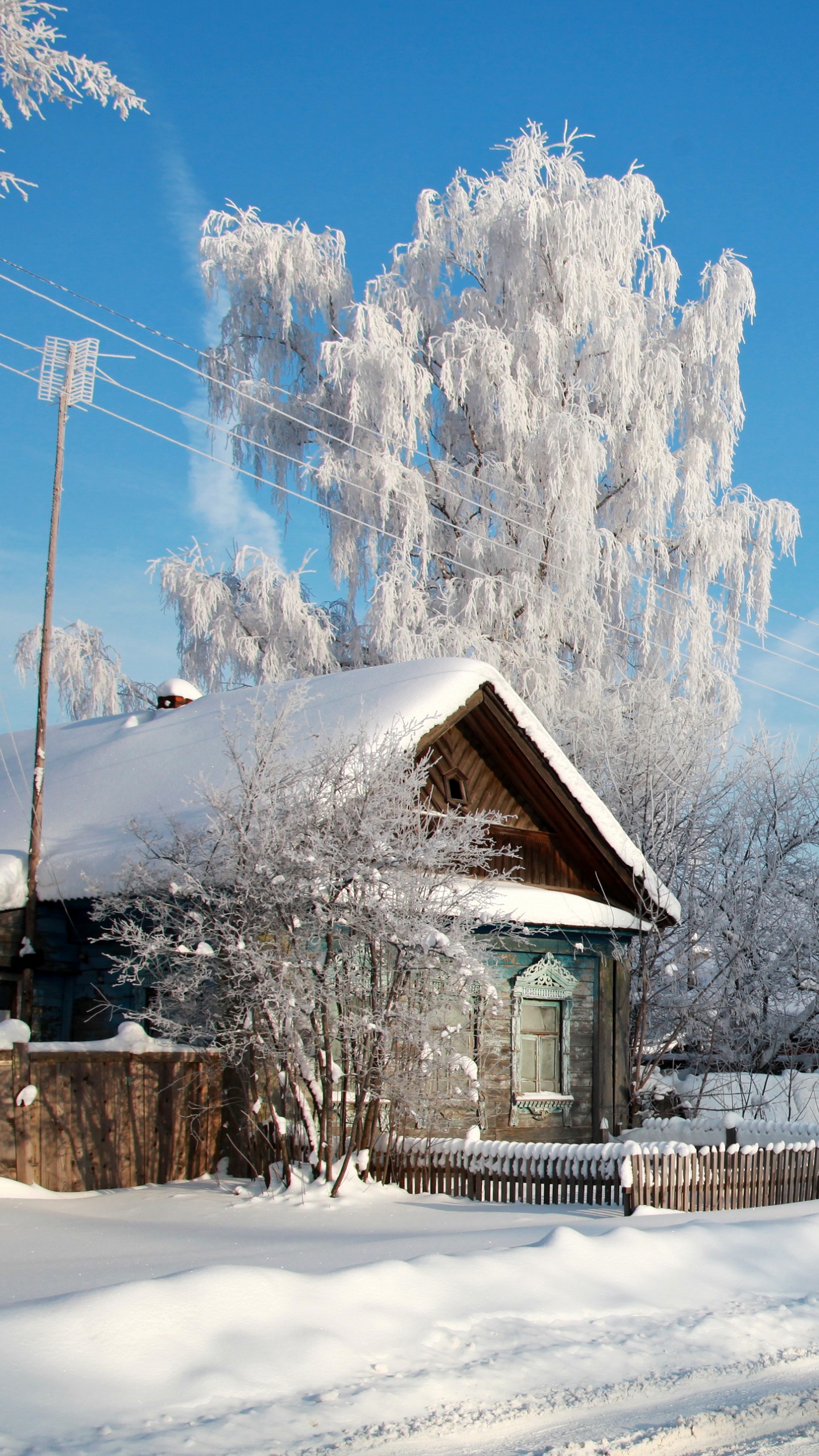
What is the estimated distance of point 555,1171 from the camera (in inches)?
444

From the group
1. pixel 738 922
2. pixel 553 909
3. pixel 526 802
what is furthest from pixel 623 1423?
pixel 738 922

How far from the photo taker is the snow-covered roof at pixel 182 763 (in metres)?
12.6

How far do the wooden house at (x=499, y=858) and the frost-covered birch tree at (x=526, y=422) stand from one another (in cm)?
665

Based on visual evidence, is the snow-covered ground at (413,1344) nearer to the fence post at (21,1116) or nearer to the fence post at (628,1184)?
the fence post at (628,1184)

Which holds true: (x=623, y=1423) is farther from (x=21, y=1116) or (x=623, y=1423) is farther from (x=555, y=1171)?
(x=21, y=1116)

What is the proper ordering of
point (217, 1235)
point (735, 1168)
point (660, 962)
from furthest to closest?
point (660, 962) → point (735, 1168) → point (217, 1235)

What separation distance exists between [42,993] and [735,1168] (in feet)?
24.6

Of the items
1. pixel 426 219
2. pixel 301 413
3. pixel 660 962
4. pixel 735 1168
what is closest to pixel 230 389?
pixel 301 413

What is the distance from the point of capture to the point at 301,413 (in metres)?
24.2

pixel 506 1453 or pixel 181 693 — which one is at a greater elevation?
pixel 181 693

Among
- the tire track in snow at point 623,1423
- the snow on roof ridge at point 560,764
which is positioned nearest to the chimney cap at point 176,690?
the snow on roof ridge at point 560,764

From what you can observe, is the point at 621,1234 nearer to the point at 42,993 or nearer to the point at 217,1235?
the point at 217,1235

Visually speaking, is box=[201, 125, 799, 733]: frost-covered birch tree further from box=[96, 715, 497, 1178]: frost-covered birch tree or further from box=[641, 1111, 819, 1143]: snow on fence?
box=[96, 715, 497, 1178]: frost-covered birch tree

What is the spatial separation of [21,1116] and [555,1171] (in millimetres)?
4829
